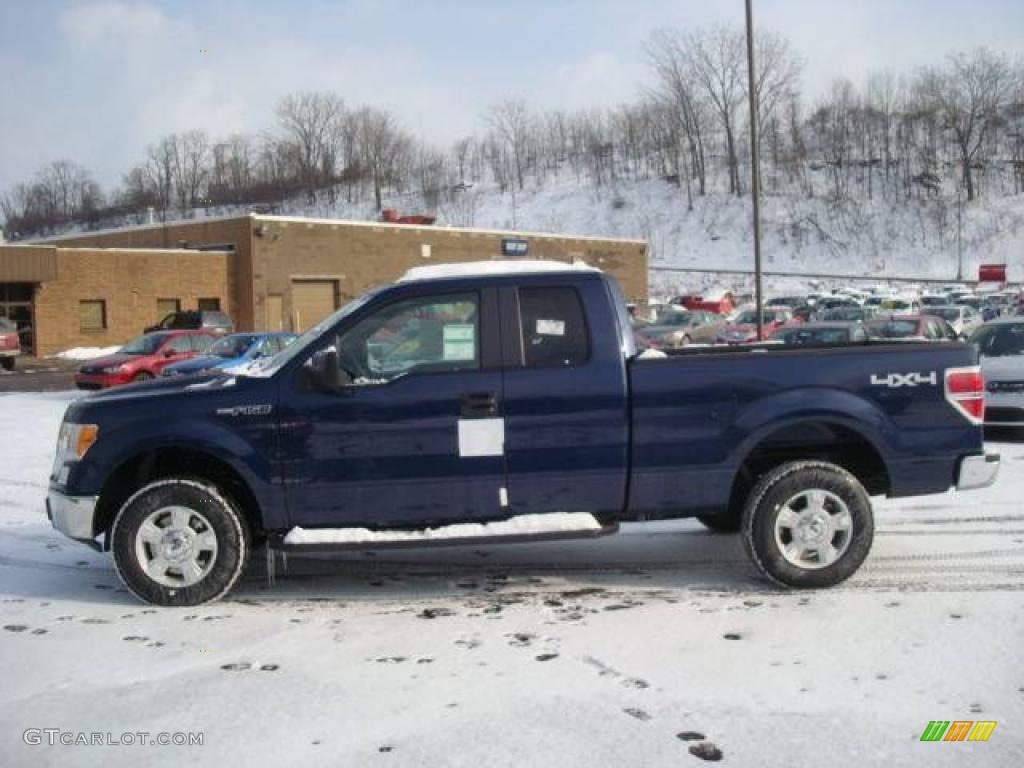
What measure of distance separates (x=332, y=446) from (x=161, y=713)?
185 cm

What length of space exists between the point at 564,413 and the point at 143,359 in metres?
18.7

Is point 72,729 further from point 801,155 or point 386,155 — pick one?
point 386,155

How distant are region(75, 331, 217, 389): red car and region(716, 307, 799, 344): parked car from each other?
13.1 meters

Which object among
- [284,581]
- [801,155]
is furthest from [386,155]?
[284,581]

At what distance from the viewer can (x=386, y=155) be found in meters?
112

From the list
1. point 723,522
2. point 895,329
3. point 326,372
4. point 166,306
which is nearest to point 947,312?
point 895,329

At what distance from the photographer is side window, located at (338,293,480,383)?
5.91m

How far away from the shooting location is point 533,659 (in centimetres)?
A: 495

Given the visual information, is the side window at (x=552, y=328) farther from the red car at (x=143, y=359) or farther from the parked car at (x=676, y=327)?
the parked car at (x=676, y=327)

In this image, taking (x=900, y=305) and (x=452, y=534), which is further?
(x=900, y=305)

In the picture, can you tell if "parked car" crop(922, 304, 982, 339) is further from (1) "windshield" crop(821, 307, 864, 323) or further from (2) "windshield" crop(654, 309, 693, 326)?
(2) "windshield" crop(654, 309, 693, 326)

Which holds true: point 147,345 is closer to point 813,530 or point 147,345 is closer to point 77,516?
point 77,516

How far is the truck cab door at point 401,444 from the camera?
580 centimetres

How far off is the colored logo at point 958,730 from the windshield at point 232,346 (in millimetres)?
18688
